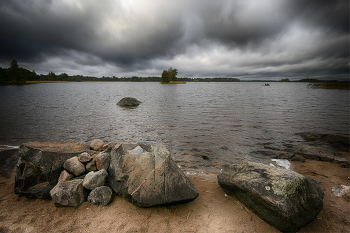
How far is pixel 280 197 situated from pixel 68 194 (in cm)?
584

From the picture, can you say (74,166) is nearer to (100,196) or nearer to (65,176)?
(65,176)

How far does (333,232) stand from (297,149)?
6.19 m

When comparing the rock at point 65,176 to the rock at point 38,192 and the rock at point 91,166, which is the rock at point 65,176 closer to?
the rock at point 38,192

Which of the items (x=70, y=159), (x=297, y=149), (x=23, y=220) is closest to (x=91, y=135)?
(x=70, y=159)

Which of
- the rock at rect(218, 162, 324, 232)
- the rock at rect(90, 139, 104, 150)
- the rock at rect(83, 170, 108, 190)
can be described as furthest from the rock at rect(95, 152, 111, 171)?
the rock at rect(218, 162, 324, 232)

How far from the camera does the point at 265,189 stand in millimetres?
3957

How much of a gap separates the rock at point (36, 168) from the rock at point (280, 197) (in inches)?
242

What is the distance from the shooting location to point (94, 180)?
185 inches

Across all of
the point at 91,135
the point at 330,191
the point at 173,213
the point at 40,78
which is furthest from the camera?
the point at 40,78

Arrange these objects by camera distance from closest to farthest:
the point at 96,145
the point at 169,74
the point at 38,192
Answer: the point at 38,192 → the point at 96,145 → the point at 169,74

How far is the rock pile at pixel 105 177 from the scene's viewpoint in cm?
425

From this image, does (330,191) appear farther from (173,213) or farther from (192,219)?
(173,213)

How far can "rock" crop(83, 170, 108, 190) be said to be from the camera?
4611 millimetres

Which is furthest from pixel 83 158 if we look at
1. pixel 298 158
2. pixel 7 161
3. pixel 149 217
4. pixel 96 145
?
pixel 298 158
